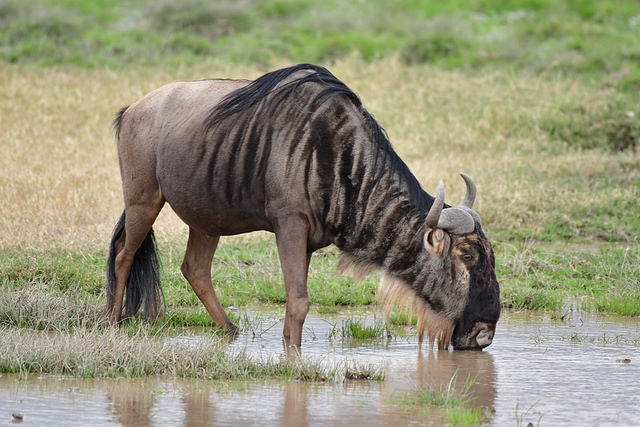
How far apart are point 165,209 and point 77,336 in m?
5.45

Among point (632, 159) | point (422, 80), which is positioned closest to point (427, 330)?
point (632, 159)

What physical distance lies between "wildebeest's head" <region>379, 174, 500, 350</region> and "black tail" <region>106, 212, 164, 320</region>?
190 cm

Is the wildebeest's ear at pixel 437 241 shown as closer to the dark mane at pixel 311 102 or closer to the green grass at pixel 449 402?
the dark mane at pixel 311 102

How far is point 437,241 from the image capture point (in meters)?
6.51

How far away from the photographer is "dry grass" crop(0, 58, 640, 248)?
35.7 ft

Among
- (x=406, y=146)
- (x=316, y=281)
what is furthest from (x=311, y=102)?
(x=406, y=146)

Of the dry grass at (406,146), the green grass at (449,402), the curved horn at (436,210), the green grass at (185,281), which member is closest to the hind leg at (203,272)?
the green grass at (185,281)

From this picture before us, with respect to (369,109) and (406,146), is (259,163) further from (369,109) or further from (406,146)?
(369,109)

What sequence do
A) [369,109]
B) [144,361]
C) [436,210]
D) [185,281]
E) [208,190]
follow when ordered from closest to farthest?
[144,361]
[436,210]
[208,190]
[185,281]
[369,109]

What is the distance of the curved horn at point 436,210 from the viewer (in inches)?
245

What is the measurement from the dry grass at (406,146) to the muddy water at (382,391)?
3.80 meters

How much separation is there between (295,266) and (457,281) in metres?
1.07

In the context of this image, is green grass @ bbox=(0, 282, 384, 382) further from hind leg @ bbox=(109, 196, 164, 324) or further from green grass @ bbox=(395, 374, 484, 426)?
hind leg @ bbox=(109, 196, 164, 324)

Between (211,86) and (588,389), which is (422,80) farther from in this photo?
(588,389)
